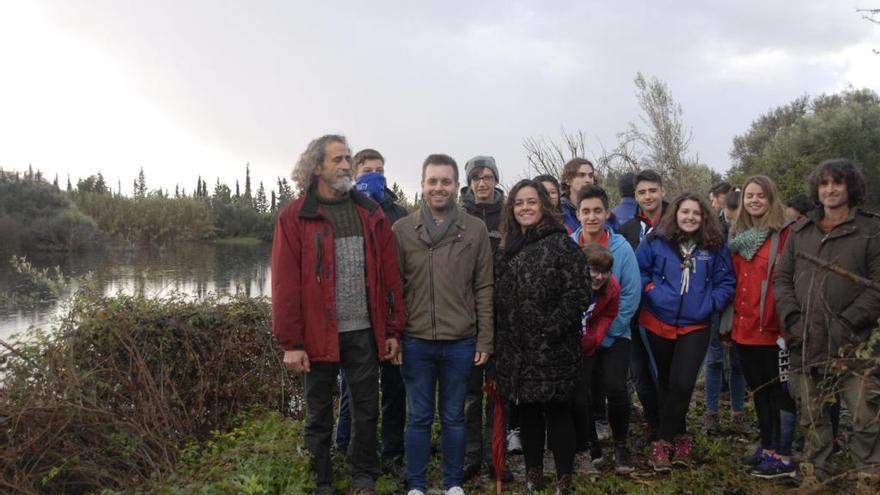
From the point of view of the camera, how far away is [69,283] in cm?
508

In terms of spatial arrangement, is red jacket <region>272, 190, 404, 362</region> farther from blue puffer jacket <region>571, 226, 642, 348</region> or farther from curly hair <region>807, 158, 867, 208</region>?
curly hair <region>807, 158, 867, 208</region>

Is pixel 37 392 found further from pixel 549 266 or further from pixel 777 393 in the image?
pixel 777 393

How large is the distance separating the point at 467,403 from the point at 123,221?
36185 millimetres

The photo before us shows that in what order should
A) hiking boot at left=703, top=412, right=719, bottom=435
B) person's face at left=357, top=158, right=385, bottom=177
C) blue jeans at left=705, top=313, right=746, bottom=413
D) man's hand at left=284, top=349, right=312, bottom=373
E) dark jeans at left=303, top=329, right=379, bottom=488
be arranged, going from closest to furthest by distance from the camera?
man's hand at left=284, top=349, right=312, bottom=373
dark jeans at left=303, top=329, right=379, bottom=488
person's face at left=357, top=158, right=385, bottom=177
hiking boot at left=703, top=412, right=719, bottom=435
blue jeans at left=705, top=313, right=746, bottom=413

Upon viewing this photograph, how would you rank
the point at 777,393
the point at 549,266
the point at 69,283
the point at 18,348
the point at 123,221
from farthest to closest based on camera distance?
the point at 123,221
the point at 69,283
the point at 18,348
the point at 777,393
the point at 549,266

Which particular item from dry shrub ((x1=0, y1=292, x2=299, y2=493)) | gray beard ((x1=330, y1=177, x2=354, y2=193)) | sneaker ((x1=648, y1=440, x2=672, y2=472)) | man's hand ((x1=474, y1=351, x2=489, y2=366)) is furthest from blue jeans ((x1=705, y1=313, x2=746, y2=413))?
dry shrub ((x1=0, y1=292, x2=299, y2=493))

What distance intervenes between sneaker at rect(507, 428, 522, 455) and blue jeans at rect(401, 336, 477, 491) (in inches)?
37.4

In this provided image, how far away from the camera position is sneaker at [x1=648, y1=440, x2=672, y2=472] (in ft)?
13.3

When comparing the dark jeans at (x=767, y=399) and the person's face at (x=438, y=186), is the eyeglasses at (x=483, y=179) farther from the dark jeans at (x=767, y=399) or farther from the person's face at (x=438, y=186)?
the dark jeans at (x=767, y=399)

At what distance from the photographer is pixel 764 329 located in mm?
4016

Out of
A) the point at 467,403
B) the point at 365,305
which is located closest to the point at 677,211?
the point at 467,403

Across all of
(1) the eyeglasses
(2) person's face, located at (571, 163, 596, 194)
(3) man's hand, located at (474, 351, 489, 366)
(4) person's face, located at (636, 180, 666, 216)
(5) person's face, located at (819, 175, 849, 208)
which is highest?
(2) person's face, located at (571, 163, 596, 194)

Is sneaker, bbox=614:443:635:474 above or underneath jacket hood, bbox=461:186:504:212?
underneath

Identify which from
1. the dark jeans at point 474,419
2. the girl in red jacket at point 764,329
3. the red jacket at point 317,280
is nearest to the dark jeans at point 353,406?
the red jacket at point 317,280
